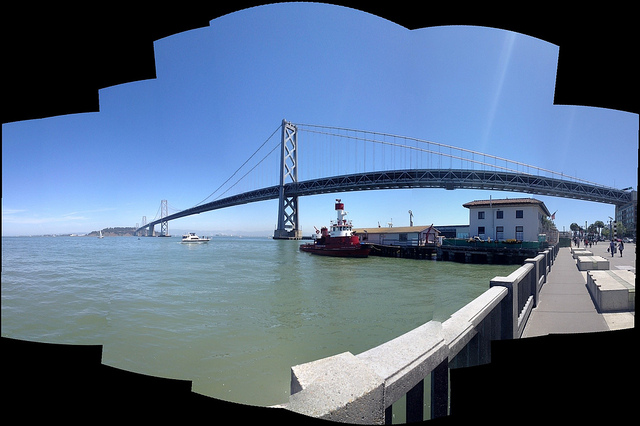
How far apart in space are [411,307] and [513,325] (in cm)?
619

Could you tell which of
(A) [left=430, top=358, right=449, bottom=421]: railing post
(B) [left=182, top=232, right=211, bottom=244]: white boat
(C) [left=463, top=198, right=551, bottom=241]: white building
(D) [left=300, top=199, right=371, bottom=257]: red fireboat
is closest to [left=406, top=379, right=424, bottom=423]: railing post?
(A) [left=430, top=358, right=449, bottom=421]: railing post

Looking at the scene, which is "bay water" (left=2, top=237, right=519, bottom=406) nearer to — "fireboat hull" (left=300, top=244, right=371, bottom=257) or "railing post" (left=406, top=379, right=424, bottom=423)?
"railing post" (left=406, top=379, right=424, bottom=423)

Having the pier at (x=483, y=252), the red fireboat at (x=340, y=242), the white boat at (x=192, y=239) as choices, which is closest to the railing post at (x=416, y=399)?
the pier at (x=483, y=252)

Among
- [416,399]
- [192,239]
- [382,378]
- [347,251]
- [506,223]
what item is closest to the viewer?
[382,378]

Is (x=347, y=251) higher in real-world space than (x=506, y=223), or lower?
lower

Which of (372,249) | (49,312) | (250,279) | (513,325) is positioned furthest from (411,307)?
(372,249)

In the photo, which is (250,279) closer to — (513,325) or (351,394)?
(513,325)

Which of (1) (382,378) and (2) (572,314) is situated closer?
(1) (382,378)

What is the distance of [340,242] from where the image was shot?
1137 inches

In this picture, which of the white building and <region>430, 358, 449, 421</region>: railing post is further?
the white building

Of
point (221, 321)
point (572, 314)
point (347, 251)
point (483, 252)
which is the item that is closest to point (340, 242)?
point (347, 251)

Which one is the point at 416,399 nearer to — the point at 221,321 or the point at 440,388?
the point at 440,388

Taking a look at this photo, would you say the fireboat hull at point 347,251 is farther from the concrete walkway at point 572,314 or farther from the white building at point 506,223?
the concrete walkway at point 572,314

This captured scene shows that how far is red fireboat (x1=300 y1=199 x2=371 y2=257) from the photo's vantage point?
2825cm
